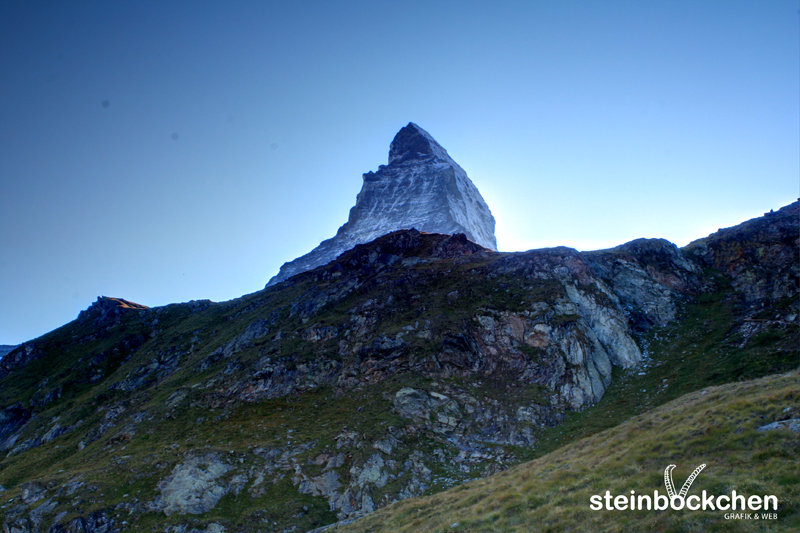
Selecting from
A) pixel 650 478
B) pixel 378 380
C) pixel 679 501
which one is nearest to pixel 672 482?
pixel 650 478

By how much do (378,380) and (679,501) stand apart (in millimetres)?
39333

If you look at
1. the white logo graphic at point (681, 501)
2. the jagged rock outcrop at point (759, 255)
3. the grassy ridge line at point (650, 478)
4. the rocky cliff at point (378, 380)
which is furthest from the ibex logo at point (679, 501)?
the jagged rock outcrop at point (759, 255)

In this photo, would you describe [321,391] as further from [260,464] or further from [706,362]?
[706,362]

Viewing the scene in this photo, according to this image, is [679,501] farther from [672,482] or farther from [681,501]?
[672,482]

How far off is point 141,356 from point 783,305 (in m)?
100

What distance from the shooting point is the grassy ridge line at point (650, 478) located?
49.7ft

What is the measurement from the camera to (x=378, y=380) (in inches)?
2071

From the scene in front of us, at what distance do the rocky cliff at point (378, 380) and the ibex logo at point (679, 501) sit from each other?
20.6 metres

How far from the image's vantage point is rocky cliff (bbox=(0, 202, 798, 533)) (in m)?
37.4

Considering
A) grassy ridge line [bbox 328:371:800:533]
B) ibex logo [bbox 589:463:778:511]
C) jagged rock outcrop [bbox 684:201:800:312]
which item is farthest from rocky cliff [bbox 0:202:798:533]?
ibex logo [bbox 589:463:778:511]

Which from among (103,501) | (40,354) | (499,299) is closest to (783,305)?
(499,299)

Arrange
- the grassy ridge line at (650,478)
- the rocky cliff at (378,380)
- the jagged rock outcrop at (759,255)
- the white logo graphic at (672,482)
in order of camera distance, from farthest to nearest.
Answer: the jagged rock outcrop at (759,255) → the rocky cliff at (378,380) → the white logo graphic at (672,482) → the grassy ridge line at (650,478)

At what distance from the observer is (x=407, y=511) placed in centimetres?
2692

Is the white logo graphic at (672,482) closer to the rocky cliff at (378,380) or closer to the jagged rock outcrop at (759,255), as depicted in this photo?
the rocky cliff at (378,380)
